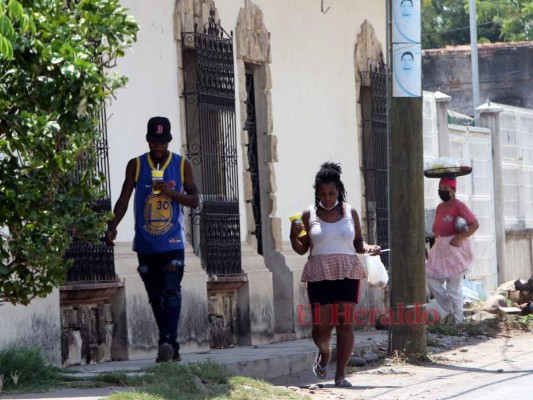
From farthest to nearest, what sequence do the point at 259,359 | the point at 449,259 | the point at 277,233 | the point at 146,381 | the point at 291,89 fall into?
the point at 449,259, the point at 291,89, the point at 277,233, the point at 259,359, the point at 146,381

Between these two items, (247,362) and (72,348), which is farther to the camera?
(72,348)

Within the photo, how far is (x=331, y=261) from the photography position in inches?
386

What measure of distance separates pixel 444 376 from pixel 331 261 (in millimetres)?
1809

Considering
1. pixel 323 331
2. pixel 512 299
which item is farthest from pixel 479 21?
pixel 323 331

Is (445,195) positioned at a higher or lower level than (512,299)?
higher

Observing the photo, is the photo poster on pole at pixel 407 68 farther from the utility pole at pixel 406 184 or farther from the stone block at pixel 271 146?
the stone block at pixel 271 146

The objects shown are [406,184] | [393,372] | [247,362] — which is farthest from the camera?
[406,184]

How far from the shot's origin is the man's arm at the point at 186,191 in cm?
964

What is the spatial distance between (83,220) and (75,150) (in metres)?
0.47

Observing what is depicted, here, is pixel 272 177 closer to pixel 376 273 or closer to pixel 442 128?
pixel 376 273

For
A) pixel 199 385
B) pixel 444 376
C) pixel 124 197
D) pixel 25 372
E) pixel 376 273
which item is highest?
pixel 124 197

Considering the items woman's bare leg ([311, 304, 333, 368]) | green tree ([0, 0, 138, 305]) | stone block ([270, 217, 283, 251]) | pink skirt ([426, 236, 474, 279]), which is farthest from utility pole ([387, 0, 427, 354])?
green tree ([0, 0, 138, 305])

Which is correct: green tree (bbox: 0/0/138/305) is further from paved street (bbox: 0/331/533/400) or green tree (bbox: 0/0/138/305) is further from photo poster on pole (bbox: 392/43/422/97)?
photo poster on pole (bbox: 392/43/422/97)

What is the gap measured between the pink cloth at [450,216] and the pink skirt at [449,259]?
77 mm
